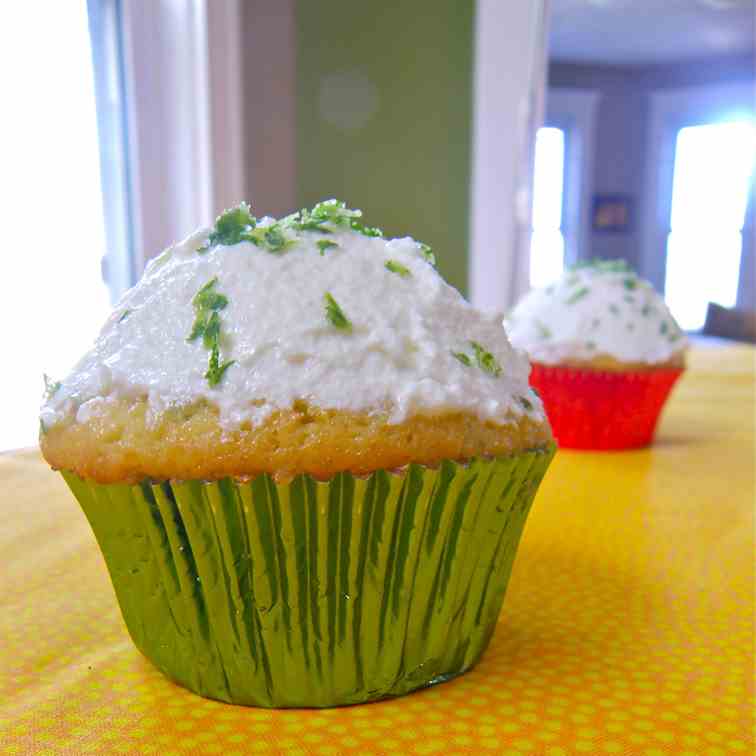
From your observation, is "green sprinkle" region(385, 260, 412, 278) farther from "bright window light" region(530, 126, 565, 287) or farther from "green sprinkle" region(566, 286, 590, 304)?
"bright window light" region(530, 126, 565, 287)

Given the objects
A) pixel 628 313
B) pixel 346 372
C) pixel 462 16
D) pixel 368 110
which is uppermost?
pixel 462 16

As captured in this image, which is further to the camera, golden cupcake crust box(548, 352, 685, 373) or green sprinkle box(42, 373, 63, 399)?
golden cupcake crust box(548, 352, 685, 373)

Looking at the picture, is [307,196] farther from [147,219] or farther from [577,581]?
[577,581]

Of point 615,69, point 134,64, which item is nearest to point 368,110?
point 134,64

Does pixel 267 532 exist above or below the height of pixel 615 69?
below

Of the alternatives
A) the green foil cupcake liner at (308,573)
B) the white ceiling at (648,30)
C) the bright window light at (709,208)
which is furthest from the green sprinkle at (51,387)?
the bright window light at (709,208)

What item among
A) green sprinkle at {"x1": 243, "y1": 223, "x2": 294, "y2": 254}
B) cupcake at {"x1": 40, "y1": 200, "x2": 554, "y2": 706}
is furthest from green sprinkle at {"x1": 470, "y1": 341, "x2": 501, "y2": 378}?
green sprinkle at {"x1": 243, "y1": 223, "x2": 294, "y2": 254}
